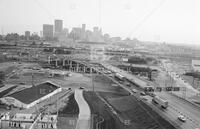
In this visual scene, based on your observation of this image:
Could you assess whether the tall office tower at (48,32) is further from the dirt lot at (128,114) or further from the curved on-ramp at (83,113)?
the dirt lot at (128,114)

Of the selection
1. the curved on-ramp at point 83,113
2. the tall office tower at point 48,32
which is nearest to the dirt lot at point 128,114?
the curved on-ramp at point 83,113

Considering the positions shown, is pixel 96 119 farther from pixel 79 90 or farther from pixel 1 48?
pixel 1 48

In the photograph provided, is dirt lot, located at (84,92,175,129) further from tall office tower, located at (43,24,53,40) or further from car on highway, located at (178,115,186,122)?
tall office tower, located at (43,24,53,40)

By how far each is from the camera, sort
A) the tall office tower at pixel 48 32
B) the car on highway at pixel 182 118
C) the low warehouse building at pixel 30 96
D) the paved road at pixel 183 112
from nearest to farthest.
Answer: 1. the paved road at pixel 183 112
2. the car on highway at pixel 182 118
3. the low warehouse building at pixel 30 96
4. the tall office tower at pixel 48 32

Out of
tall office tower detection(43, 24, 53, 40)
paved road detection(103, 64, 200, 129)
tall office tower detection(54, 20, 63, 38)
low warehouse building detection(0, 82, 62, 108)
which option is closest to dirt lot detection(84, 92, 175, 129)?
paved road detection(103, 64, 200, 129)

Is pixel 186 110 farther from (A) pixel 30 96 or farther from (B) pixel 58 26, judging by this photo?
(B) pixel 58 26

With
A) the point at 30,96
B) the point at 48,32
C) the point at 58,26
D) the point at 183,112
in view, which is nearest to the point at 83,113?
the point at 30,96

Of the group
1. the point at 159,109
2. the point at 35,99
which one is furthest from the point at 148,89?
the point at 35,99
